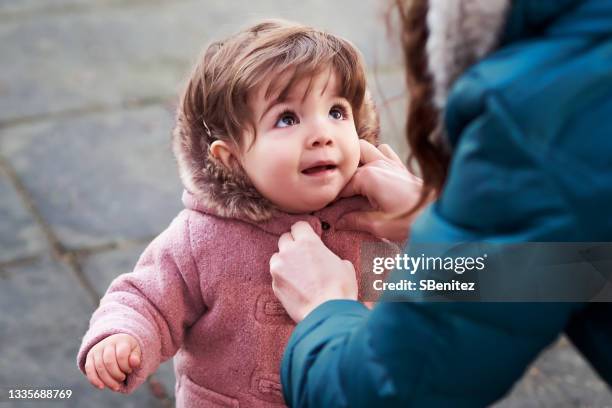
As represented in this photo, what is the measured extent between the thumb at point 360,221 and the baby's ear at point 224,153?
0.75 feet

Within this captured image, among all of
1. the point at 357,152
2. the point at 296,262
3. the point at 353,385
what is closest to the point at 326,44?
the point at 357,152

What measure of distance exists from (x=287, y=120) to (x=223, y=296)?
35cm

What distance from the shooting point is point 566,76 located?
4.07 feet

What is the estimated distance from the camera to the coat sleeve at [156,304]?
190 cm

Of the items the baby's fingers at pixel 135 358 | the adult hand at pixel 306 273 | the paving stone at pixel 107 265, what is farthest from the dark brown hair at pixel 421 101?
the paving stone at pixel 107 265

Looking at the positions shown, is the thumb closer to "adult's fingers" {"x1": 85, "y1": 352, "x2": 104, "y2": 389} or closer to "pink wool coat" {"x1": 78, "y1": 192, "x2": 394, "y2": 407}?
"pink wool coat" {"x1": 78, "y1": 192, "x2": 394, "y2": 407}

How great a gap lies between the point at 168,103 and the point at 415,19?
11.7 feet

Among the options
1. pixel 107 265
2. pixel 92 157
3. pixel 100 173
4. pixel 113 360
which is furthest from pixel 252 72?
pixel 92 157

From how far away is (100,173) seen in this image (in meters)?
4.30

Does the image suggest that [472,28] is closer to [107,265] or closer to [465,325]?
[465,325]

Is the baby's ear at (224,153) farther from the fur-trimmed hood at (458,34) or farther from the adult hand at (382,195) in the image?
the fur-trimmed hood at (458,34)

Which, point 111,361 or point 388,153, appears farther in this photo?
point 388,153

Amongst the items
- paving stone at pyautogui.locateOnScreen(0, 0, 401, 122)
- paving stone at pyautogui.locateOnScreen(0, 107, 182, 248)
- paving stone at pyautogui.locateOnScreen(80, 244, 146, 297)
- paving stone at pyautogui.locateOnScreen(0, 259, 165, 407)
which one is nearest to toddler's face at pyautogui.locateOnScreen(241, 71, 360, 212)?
paving stone at pyautogui.locateOnScreen(0, 259, 165, 407)
